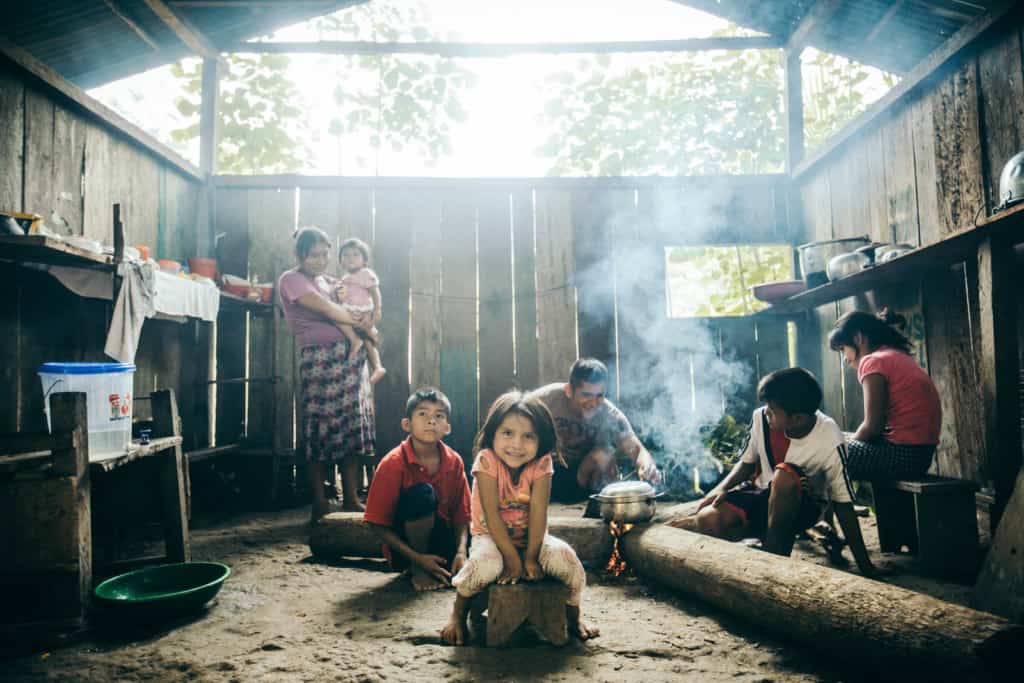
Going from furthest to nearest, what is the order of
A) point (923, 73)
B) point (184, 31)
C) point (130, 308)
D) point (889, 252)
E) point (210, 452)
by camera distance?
1. point (184, 31)
2. point (210, 452)
3. point (923, 73)
4. point (889, 252)
5. point (130, 308)

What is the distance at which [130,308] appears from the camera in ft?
13.8

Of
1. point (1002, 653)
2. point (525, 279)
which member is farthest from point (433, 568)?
point (525, 279)

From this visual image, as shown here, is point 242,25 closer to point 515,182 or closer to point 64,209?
point 64,209

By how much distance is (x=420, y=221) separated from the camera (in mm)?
6887

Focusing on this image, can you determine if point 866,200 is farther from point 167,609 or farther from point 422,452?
point 167,609

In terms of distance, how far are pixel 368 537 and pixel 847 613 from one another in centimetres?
288

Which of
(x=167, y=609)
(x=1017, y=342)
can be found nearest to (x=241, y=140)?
(x=167, y=609)

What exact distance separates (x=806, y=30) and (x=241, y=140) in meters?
8.16

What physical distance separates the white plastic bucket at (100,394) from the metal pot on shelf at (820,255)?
200 inches

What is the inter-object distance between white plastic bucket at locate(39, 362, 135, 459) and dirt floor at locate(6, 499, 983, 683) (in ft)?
3.08

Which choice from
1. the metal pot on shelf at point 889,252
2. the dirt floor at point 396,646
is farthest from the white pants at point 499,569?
the metal pot on shelf at point 889,252

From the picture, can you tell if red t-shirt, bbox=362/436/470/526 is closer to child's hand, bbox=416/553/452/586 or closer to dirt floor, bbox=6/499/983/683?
child's hand, bbox=416/553/452/586

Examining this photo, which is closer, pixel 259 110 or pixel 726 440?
pixel 726 440

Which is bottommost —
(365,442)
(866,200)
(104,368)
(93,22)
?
(365,442)
